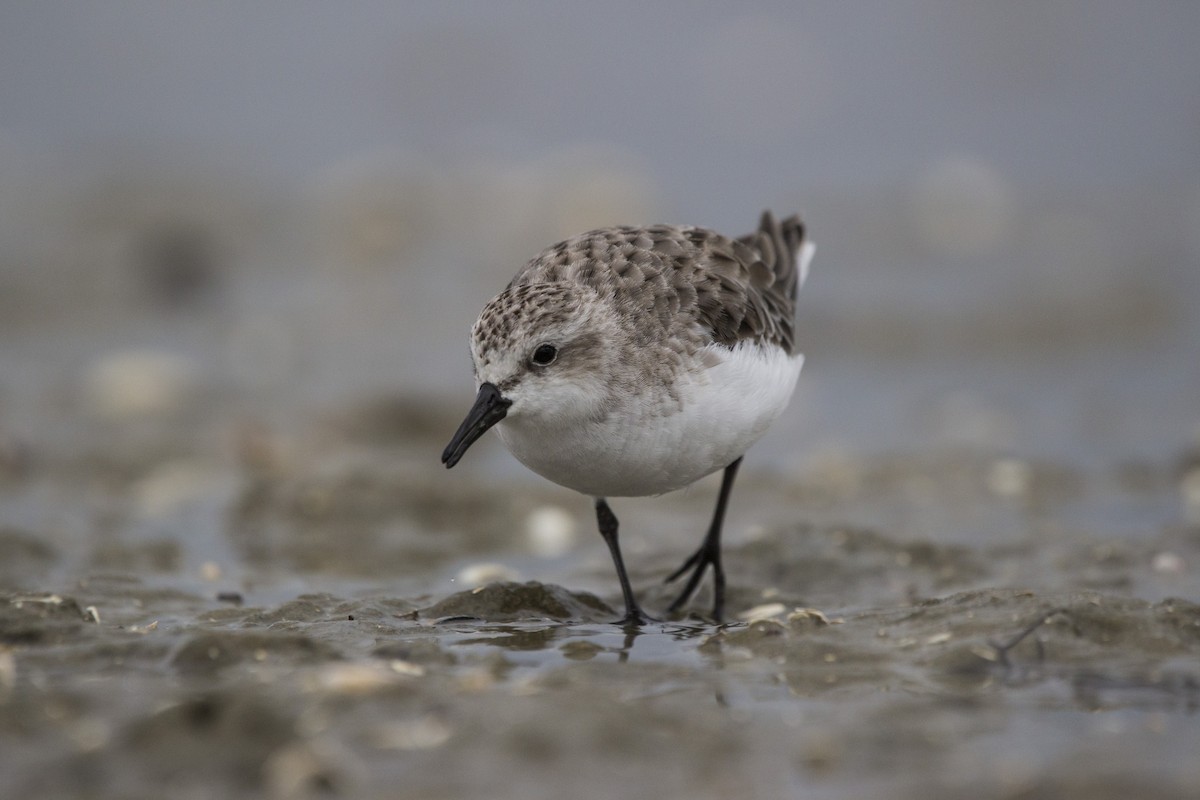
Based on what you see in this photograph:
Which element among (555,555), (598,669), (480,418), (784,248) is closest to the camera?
(598,669)

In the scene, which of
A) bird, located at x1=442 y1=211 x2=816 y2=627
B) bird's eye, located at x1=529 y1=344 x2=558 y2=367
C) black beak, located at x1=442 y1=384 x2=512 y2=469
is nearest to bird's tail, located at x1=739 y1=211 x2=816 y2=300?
bird, located at x1=442 y1=211 x2=816 y2=627

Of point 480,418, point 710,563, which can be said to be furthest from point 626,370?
point 710,563

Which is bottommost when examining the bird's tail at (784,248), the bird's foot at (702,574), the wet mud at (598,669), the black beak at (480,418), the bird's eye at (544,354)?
the wet mud at (598,669)

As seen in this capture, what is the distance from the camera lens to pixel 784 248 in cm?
704

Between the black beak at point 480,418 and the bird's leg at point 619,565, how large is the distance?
898mm

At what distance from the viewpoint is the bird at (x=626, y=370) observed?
4984 millimetres

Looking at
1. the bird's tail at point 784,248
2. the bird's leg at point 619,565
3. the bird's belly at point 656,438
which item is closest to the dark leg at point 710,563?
the bird's leg at point 619,565

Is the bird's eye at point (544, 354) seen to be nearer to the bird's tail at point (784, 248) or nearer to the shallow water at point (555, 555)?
the shallow water at point (555, 555)

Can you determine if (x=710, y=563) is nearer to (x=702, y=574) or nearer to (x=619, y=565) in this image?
(x=702, y=574)

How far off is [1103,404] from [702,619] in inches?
221

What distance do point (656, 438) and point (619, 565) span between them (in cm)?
81

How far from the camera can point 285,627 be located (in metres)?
4.79

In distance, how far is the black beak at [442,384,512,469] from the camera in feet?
16.1

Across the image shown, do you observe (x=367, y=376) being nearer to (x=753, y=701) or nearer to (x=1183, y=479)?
(x=1183, y=479)
